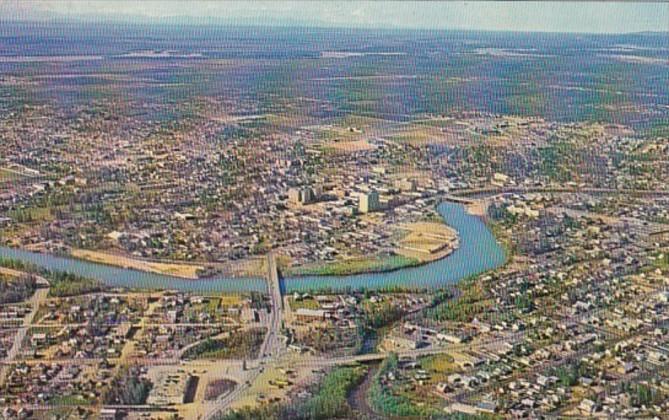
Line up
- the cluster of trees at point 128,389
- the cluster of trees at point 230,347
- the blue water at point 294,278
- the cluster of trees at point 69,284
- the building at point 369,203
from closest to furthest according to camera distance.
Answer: the cluster of trees at point 128,389
the cluster of trees at point 230,347
the cluster of trees at point 69,284
the blue water at point 294,278
the building at point 369,203

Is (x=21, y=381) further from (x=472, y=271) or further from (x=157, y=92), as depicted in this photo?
(x=157, y=92)

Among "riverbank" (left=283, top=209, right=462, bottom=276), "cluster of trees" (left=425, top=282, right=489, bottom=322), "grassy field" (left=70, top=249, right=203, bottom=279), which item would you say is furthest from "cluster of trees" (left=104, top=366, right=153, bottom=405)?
"cluster of trees" (left=425, top=282, right=489, bottom=322)

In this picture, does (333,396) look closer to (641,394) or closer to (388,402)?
(388,402)

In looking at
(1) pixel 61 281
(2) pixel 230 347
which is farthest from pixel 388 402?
(1) pixel 61 281

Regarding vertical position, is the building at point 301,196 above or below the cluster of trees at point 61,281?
above

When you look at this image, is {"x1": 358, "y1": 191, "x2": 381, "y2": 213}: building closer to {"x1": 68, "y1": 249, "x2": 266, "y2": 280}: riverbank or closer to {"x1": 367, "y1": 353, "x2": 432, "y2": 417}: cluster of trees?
{"x1": 68, "y1": 249, "x2": 266, "y2": 280}: riverbank

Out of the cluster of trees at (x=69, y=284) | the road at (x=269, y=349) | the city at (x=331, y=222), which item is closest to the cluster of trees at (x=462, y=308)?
the city at (x=331, y=222)

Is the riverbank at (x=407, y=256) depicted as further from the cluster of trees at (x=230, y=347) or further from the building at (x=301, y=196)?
the cluster of trees at (x=230, y=347)
